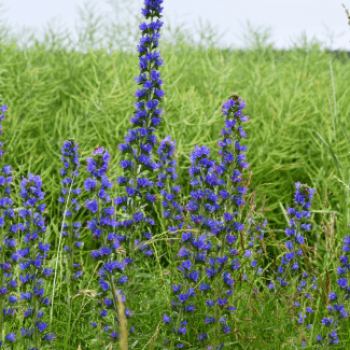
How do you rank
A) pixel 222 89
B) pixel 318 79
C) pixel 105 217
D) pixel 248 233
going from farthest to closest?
pixel 318 79
pixel 222 89
pixel 248 233
pixel 105 217

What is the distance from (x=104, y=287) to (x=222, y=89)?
3708mm

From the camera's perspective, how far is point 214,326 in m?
2.12

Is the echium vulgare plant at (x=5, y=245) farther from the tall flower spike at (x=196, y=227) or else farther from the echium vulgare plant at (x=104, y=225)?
the tall flower spike at (x=196, y=227)

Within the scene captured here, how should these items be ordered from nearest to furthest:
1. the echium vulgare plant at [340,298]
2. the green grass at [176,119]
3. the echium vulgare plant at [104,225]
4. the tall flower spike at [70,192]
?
the echium vulgare plant at [104,225], the echium vulgare plant at [340,298], the tall flower spike at [70,192], the green grass at [176,119]

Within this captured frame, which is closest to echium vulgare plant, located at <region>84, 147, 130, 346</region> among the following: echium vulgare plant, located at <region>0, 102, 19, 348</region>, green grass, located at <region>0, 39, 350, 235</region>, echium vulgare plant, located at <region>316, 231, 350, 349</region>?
echium vulgare plant, located at <region>0, 102, 19, 348</region>

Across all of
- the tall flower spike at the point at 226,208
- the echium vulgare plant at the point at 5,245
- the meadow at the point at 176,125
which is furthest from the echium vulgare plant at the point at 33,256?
the meadow at the point at 176,125

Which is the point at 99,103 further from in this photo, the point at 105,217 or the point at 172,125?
the point at 105,217

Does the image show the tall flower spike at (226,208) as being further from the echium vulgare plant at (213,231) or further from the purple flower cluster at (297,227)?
the purple flower cluster at (297,227)

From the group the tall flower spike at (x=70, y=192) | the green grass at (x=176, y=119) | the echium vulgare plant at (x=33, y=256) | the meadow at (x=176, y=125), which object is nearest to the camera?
the echium vulgare plant at (x=33, y=256)

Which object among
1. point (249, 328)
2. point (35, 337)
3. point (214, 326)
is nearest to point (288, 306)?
point (249, 328)

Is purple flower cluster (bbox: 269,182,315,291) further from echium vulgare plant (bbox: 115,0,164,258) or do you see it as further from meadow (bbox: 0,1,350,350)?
meadow (bbox: 0,1,350,350)

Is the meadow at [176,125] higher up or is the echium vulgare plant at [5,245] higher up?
the meadow at [176,125]

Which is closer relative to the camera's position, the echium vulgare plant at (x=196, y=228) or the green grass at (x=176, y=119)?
the echium vulgare plant at (x=196, y=228)

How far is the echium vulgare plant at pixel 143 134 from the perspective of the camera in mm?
2080
